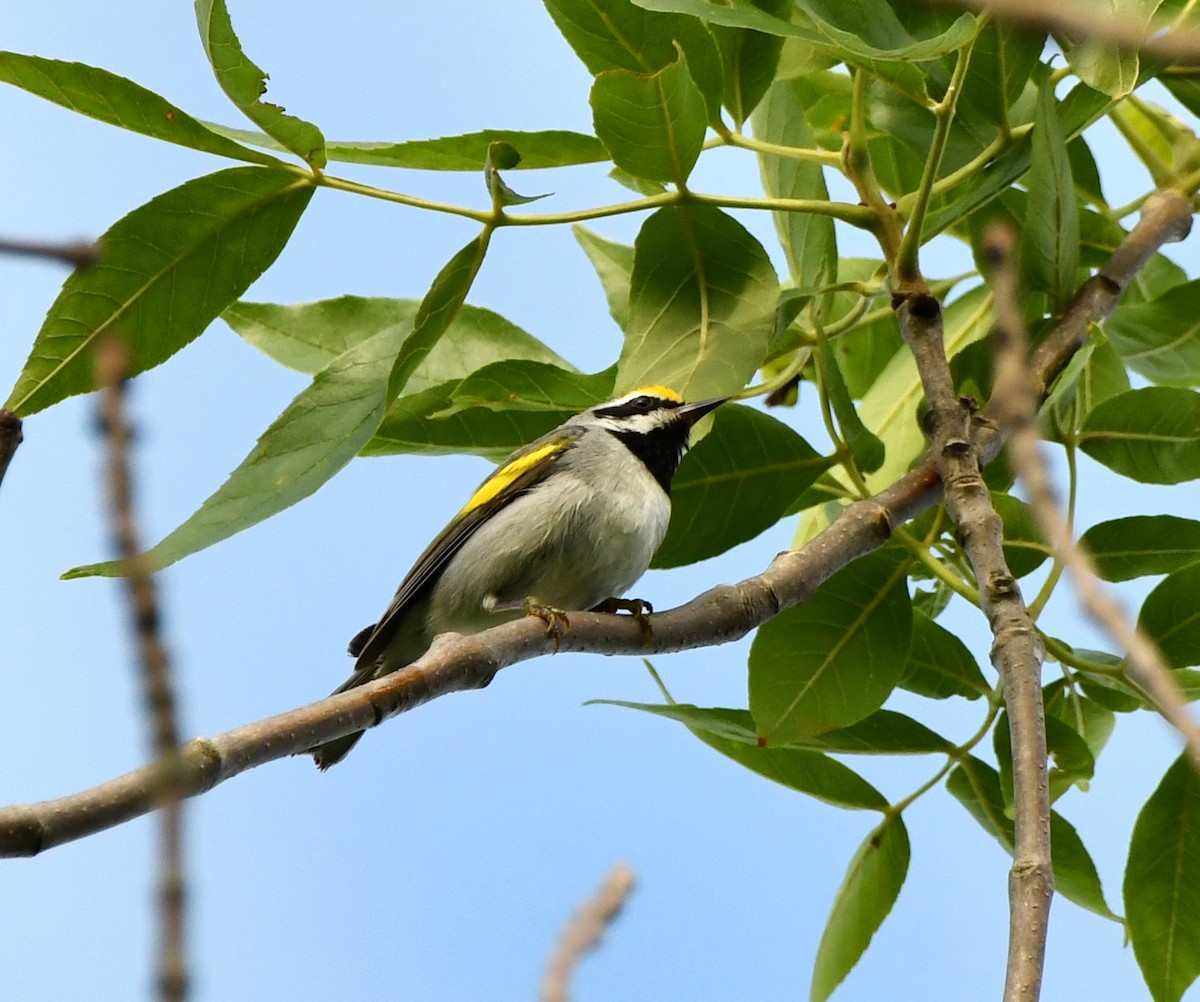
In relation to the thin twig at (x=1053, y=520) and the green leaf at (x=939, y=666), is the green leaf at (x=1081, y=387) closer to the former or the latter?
the green leaf at (x=939, y=666)

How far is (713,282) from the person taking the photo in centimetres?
284

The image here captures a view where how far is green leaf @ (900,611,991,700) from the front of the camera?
117 inches

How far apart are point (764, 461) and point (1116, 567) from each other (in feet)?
2.63

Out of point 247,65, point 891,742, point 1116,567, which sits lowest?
point 891,742

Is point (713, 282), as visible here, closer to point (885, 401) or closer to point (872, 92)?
point (872, 92)

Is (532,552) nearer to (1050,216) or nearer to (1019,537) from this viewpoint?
(1019,537)

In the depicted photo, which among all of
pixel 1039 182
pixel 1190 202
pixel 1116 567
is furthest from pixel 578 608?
pixel 1190 202

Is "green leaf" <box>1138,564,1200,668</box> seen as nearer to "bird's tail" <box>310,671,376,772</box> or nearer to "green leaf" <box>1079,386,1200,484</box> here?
"green leaf" <box>1079,386,1200,484</box>

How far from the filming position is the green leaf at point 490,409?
2.85m

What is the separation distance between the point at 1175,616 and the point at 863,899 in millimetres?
867

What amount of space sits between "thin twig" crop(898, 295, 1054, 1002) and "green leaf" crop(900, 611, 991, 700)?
Result: 58 centimetres

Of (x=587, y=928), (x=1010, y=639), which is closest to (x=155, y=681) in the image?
(x=587, y=928)

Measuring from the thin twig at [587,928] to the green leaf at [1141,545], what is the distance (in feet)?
7.55

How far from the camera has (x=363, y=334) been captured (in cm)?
336
